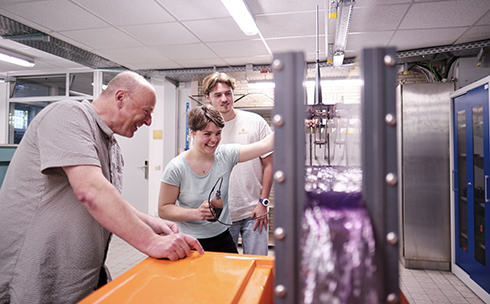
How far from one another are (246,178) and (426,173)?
9.13ft

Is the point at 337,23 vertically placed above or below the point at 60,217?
above

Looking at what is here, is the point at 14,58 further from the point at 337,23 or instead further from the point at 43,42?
the point at 337,23

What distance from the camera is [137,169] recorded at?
5.59 m

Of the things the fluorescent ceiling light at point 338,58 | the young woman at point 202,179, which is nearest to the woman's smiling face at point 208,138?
the young woman at point 202,179

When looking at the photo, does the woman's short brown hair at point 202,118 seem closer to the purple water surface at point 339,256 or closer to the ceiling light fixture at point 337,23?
the purple water surface at point 339,256

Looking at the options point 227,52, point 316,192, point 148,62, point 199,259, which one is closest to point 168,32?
point 227,52

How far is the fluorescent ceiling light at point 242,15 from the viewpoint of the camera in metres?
2.62

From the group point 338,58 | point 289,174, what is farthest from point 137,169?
point 289,174

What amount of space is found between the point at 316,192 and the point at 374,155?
0.10 metres

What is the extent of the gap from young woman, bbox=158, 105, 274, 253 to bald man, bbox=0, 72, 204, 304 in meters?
0.52

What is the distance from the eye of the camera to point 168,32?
3.47 meters

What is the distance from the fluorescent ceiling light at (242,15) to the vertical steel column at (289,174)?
2502 millimetres

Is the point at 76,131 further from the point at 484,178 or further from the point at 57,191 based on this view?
the point at 484,178

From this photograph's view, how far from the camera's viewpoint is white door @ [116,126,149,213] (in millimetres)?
5566
